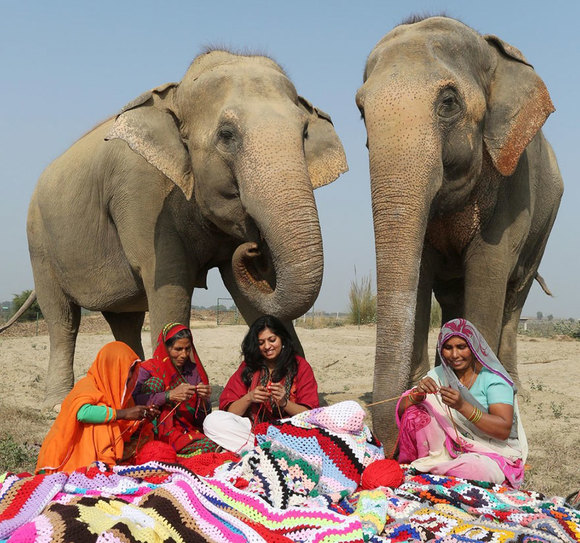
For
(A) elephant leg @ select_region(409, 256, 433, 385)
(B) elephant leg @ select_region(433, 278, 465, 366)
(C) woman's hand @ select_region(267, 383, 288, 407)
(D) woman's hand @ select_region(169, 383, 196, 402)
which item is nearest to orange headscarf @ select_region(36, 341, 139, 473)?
(D) woman's hand @ select_region(169, 383, 196, 402)

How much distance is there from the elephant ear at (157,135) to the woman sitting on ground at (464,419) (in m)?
2.74

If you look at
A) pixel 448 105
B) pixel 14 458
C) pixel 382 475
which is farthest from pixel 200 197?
pixel 382 475

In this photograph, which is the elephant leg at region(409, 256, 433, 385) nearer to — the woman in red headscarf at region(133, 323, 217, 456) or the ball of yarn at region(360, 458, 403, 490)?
the woman in red headscarf at region(133, 323, 217, 456)

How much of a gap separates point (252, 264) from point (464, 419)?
6.46 ft

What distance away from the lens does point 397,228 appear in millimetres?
5371

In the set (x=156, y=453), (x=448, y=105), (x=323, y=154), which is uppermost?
(x=448, y=105)

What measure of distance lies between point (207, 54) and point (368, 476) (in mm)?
4137

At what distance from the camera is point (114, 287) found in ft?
28.0

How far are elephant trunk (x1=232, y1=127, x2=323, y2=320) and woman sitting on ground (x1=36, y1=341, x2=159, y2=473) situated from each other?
1.13 metres

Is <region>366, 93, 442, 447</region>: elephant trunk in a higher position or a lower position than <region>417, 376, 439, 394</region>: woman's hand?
higher

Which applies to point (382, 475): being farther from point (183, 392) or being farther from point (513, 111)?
point (513, 111)

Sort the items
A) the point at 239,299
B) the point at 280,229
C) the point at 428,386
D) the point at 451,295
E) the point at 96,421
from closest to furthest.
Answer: the point at 428,386 → the point at 96,421 → the point at 280,229 → the point at 239,299 → the point at 451,295

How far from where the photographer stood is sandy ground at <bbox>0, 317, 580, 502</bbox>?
616 cm

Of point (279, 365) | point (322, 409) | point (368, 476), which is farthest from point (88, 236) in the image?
point (368, 476)
